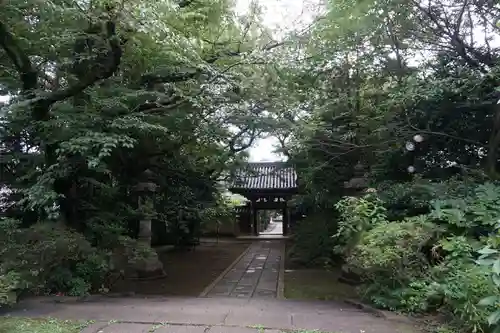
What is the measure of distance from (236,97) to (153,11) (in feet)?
15.5

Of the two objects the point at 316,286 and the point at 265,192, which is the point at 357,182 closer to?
the point at 316,286

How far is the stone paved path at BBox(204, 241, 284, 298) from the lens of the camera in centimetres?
1020

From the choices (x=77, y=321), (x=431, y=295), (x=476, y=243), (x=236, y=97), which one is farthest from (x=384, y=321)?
(x=236, y=97)

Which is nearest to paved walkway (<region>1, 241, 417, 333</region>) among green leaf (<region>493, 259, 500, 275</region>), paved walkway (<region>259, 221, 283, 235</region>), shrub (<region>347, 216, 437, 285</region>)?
shrub (<region>347, 216, 437, 285</region>)

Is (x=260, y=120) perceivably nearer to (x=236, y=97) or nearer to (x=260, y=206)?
(x=236, y=97)

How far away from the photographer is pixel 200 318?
5.45 m

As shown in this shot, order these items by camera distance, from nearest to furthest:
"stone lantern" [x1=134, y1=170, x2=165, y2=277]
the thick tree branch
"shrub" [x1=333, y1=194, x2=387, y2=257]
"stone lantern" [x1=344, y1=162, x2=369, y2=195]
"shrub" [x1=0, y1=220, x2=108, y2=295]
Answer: "shrub" [x1=333, y1=194, x2=387, y2=257] → "shrub" [x1=0, y1=220, x2=108, y2=295] → the thick tree branch → "stone lantern" [x1=344, y1=162, x2=369, y2=195] → "stone lantern" [x1=134, y1=170, x2=165, y2=277]

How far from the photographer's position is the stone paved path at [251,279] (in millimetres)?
10203

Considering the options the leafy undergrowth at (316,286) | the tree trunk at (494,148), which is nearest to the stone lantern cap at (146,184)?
the leafy undergrowth at (316,286)

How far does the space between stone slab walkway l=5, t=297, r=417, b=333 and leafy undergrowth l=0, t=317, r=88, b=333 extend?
0.20m

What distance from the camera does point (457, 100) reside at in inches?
314

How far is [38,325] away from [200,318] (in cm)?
195

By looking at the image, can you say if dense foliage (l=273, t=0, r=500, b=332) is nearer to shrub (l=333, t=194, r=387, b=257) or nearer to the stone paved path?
shrub (l=333, t=194, r=387, b=257)

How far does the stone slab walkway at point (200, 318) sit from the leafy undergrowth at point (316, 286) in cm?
306
